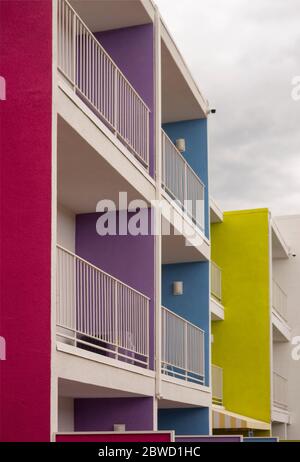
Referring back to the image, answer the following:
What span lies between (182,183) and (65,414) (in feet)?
20.6

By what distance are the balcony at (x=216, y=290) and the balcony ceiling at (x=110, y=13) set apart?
11.9 m

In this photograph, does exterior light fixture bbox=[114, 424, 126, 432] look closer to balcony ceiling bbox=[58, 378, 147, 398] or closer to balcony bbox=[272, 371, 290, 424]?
balcony ceiling bbox=[58, 378, 147, 398]

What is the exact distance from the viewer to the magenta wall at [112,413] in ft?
52.9

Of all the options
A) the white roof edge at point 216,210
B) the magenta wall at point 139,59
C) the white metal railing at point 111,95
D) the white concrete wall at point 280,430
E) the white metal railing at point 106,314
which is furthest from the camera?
the white concrete wall at point 280,430

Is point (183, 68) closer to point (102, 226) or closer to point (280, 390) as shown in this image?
point (102, 226)

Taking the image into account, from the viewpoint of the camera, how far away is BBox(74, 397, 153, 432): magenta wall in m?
16.1

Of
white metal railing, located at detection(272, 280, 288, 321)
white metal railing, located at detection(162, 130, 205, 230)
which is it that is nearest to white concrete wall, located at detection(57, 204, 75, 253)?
white metal railing, located at detection(162, 130, 205, 230)

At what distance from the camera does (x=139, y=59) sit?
1722 centimetres

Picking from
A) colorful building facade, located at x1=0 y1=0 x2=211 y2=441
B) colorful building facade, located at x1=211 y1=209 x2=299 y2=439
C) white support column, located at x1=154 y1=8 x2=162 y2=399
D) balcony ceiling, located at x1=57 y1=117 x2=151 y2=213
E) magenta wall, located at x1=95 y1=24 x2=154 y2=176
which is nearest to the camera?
colorful building facade, located at x1=0 y1=0 x2=211 y2=441

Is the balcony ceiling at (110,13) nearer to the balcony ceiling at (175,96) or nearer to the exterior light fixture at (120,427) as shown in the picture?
the balcony ceiling at (175,96)

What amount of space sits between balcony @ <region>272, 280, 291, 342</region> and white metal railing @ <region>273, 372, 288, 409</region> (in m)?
1.43

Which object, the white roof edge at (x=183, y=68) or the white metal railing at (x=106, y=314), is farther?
the white roof edge at (x=183, y=68)

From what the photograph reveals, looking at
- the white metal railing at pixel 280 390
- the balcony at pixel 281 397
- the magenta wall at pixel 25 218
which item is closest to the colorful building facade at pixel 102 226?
the magenta wall at pixel 25 218
